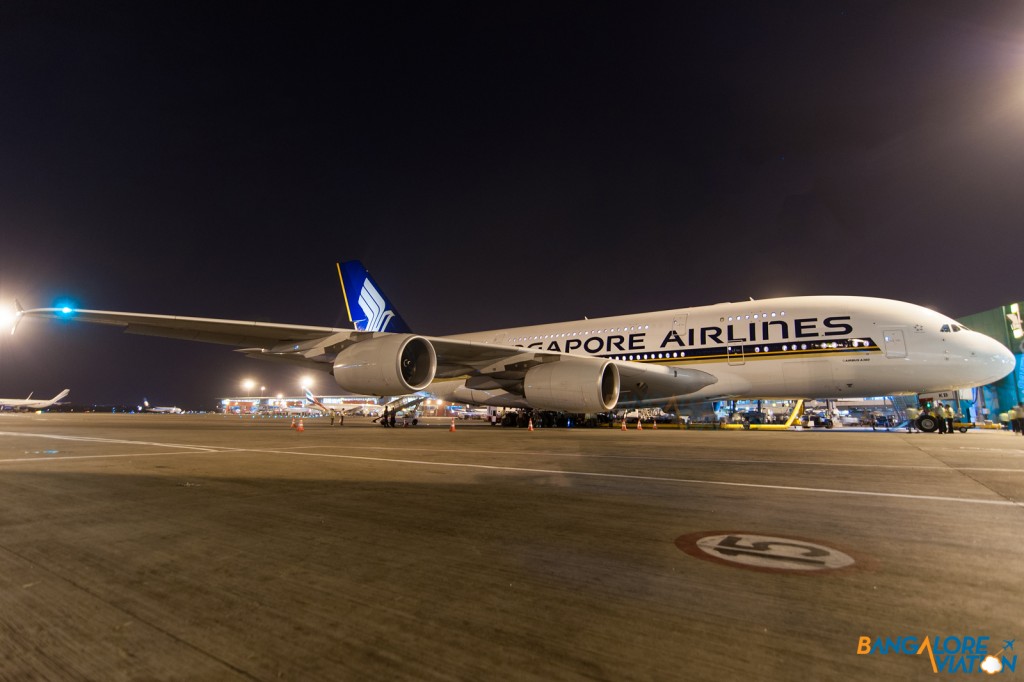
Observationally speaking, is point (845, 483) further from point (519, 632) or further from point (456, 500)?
point (519, 632)

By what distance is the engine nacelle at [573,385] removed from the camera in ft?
38.6

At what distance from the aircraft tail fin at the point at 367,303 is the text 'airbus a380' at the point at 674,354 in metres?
4.67

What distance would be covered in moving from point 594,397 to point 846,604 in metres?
9.87

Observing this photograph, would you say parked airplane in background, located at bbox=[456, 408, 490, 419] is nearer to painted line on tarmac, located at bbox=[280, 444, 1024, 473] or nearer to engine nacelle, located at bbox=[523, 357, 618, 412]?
engine nacelle, located at bbox=[523, 357, 618, 412]

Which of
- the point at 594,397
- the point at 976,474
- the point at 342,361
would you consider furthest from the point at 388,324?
the point at 976,474

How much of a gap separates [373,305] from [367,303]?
312 millimetres

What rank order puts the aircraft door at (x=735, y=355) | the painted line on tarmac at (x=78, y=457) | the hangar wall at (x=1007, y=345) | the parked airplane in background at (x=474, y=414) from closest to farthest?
the painted line on tarmac at (x=78, y=457), the aircraft door at (x=735, y=355), the hangar wall at (x=1007, y=345), the parked airplane in background at (x=474, y=414)

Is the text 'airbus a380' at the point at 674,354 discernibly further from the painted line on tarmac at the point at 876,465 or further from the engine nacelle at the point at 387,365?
the painted line on tarmac at the point at 876,465

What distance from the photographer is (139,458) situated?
7016 mm

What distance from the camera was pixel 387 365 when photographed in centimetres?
973

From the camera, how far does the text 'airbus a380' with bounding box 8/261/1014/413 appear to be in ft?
34.0

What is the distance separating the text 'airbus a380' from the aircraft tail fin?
15.3 feet

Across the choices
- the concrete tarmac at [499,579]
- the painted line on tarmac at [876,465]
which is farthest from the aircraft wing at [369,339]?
the concrete tarmac at [499,579]

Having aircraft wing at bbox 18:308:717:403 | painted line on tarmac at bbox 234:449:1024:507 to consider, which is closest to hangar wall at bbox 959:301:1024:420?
aircraft wing at bbox 18:308:717:403
